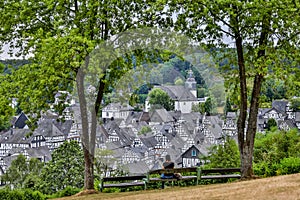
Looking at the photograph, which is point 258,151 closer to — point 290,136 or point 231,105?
point 290,136

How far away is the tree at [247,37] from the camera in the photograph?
13.9m

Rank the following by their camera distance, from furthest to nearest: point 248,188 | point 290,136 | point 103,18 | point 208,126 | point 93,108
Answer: point 290,136, point 103,18, point 93,108, point 208,126, point 248,188

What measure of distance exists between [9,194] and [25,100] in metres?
6.30

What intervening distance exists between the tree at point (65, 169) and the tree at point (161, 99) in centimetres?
2099

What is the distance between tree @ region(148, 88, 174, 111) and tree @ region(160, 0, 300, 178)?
131 inches

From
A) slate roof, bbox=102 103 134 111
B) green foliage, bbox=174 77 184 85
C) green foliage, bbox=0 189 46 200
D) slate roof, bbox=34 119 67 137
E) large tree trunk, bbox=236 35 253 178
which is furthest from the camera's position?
slate roof, bbox=34 119 67 137

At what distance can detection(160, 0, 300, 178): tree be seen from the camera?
547 inches

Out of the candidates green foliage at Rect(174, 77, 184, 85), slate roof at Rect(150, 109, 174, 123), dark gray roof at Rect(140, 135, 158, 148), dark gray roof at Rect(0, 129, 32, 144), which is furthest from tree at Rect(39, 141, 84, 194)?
dark gray roof at Rect(0, 129, 32, 144)

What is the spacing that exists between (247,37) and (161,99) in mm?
5254

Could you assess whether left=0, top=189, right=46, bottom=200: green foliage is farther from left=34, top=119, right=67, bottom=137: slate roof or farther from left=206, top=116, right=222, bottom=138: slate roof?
left=34, top=119, right=67, bottom=137: slate roof

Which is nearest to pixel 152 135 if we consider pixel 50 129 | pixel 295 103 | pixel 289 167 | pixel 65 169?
pixel 289 167

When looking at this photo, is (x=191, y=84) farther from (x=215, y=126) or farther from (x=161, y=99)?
(x=215, y=126)

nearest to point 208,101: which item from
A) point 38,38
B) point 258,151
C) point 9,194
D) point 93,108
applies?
point 93,108

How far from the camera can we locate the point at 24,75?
15367 mm
